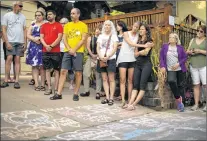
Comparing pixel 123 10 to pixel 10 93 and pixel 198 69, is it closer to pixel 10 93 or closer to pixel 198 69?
pixel 198 69

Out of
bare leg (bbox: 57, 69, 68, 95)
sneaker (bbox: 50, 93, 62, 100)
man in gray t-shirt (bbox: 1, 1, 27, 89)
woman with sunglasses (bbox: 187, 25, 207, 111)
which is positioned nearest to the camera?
man in gray t-shirt (bbox: 1, 1, 27, 89)

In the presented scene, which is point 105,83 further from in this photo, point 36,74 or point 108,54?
point 36,74

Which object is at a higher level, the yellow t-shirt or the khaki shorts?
the yellow t-shirt

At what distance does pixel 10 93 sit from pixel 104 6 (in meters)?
6.85

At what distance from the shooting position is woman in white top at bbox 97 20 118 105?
219 inches

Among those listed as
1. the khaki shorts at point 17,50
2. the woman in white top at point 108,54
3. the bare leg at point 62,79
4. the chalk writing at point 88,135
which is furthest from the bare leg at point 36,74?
the chalk writing at point 88,135

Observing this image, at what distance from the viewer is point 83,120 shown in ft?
14.4

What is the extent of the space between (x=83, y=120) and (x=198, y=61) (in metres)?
2.97

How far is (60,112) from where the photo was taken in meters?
4.60

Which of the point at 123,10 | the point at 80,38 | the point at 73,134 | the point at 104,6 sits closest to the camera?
the point at 73,134

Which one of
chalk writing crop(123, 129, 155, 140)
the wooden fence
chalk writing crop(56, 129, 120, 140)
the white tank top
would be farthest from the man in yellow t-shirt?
the wooden fence

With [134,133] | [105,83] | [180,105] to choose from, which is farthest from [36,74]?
[180,105]

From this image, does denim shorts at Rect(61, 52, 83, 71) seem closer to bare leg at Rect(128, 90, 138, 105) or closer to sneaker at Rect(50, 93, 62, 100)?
sneaker at Rect(50, 93, 62, 100)

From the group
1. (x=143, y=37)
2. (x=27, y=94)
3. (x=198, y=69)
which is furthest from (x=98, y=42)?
(x=198, y=69)
